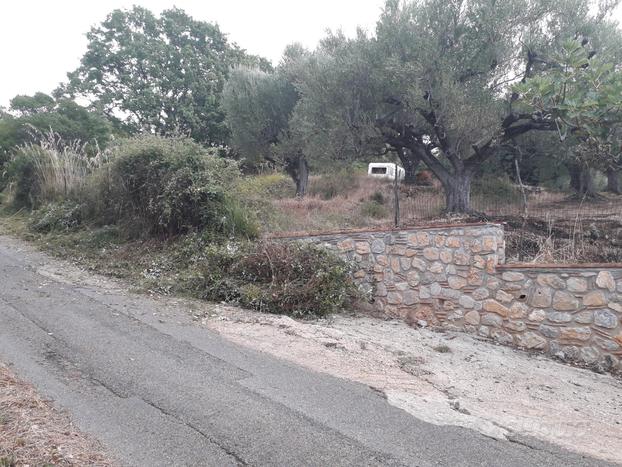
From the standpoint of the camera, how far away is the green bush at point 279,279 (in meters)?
6.82

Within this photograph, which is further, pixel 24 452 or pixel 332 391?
pixel 332 391

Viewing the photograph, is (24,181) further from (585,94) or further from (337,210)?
(585,94)

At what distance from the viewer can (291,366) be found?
4.39 m

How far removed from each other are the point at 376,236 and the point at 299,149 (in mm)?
10396

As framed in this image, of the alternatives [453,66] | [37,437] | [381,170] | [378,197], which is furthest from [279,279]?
[381,170]

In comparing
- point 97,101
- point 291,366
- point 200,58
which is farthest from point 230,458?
point 97,101

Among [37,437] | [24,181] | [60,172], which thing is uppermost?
[60,172]

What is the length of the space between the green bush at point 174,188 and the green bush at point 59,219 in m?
1.66

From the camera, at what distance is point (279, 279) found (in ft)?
23.5

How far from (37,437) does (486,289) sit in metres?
5.91

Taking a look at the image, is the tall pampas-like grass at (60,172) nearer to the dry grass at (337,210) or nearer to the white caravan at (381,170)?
the dry grass at (337,210)

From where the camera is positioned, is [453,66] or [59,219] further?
[453,66]

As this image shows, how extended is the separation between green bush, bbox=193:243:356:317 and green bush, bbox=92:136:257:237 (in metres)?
1.22

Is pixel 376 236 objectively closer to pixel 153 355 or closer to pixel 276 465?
pixel 153 355
